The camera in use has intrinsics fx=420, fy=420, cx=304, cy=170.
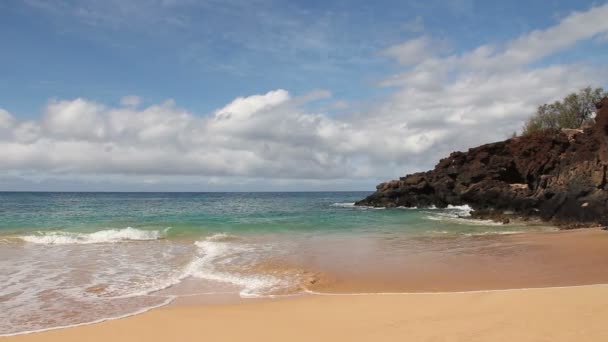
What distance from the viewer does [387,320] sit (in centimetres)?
659

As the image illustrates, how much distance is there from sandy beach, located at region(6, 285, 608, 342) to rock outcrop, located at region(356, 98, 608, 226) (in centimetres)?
2171

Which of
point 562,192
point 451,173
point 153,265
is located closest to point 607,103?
point 562,192


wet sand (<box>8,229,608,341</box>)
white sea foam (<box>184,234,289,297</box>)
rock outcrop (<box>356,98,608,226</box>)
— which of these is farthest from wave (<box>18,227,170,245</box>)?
rock outcrop (<box>356,98,608,226</box>)

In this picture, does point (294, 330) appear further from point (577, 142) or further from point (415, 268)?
point (577, 142)

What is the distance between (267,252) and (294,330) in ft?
33.6

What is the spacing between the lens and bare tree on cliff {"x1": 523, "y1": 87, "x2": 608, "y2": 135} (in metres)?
50.0

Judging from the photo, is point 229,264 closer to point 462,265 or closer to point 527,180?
point 462,265

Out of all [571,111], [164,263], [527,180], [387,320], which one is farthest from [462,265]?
[571,111]

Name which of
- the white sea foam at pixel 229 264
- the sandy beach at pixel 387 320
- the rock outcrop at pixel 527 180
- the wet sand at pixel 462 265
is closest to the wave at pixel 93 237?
the white sea foam at pixel 229 264

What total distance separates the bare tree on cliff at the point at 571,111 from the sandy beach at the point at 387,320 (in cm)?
4922

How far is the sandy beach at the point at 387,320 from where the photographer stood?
5.72 metres

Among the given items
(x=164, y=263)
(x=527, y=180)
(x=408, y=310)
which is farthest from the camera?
(x=527, y=180)

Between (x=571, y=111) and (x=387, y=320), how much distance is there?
56.6m

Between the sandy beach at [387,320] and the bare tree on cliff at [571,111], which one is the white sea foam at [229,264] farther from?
the bare tree on cliff at [571,111]
